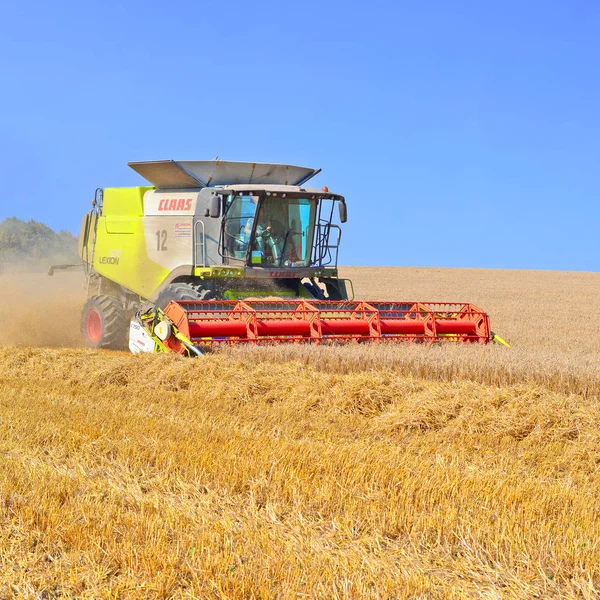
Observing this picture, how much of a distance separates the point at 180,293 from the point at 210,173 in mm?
1941

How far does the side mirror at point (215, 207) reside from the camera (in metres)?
9.30

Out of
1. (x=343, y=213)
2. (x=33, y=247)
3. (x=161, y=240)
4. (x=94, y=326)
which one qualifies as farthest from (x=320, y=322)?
(x=33, y=247)

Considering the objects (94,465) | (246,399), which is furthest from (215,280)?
(94,465)

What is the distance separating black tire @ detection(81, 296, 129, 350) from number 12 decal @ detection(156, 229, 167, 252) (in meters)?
1.08

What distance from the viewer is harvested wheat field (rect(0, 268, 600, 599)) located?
279 cm

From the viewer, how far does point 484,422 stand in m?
5.61

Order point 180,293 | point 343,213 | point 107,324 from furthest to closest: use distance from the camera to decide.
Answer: point 107,324 → point 343,213 → point 180,293

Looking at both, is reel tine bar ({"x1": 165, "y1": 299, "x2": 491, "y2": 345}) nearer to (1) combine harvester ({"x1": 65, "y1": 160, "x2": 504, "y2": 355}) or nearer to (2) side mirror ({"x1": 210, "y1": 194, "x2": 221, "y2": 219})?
(1) combine harvester ({"x1": 65, "y1": 160, "x2": 504, "y2": 355})

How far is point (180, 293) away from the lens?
9.48 meters

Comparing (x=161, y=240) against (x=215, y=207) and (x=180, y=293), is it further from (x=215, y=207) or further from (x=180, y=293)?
(x=215, y=207)

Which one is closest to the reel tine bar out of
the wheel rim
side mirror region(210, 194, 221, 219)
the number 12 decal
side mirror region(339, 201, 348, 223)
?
side mirror region(210, 194, 221, 219)

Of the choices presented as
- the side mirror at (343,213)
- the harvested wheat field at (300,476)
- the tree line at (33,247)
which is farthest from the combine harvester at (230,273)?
the tree line at (33,247)

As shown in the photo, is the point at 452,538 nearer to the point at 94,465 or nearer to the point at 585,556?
the point at 585,556

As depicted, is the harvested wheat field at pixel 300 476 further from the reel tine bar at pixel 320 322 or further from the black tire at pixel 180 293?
the black tire at pixel 180 293
